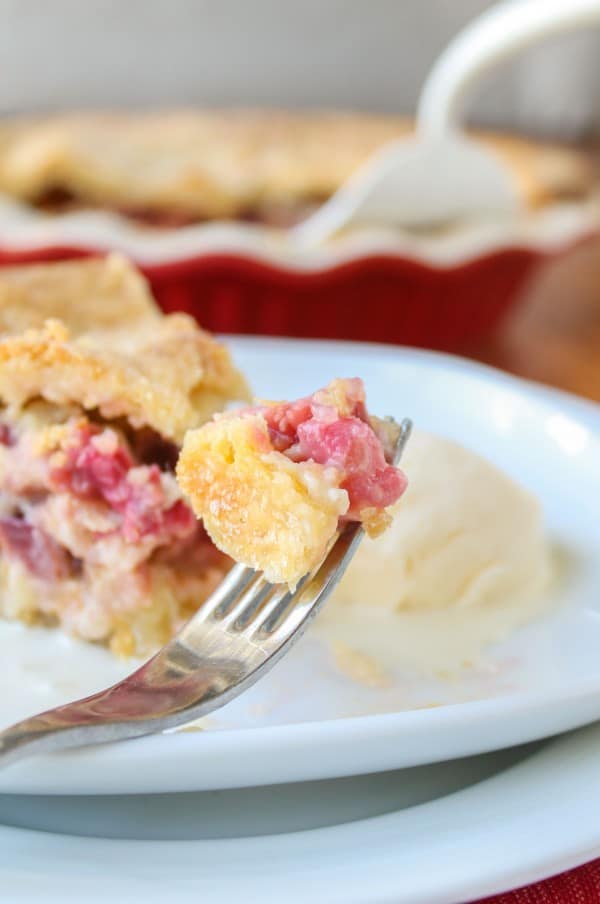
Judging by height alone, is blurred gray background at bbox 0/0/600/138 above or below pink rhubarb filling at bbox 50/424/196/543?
above

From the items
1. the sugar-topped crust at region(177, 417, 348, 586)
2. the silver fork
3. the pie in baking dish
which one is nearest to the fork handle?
the silver fork

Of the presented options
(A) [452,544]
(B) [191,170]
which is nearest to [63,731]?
(A) [452,544]

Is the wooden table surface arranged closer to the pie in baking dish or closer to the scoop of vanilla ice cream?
the pie in baking dish

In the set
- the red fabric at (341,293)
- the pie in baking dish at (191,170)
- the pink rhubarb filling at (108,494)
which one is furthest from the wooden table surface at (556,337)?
the pink rhubarb filling at (108,494)

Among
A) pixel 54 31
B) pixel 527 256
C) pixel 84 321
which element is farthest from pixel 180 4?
pixel 84 321

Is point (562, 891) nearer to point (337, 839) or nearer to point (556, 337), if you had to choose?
point (337, 839)

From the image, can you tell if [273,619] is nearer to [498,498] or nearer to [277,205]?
[498,498]
